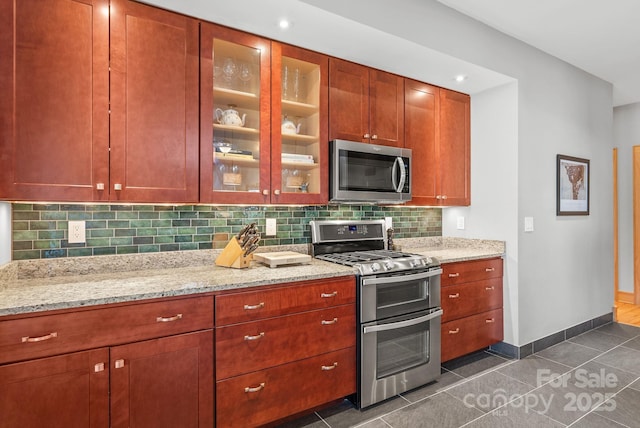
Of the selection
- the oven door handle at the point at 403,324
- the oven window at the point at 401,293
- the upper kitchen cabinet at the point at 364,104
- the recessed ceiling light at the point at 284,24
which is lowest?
the oven door handle at the point at 403,324

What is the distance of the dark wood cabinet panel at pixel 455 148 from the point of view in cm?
311

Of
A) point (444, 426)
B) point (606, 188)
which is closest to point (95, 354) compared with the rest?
point (444, 426)

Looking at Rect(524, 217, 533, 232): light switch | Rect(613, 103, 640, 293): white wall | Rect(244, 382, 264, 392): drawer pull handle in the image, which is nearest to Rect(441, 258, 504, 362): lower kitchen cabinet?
Rect(524, 217, 533, 232): light switch

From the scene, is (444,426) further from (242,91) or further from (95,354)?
(242,91)

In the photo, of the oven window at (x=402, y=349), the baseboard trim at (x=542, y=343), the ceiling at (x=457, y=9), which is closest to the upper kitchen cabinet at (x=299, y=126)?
the ceiling at (x=457, y=9)

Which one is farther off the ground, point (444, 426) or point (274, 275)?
point (274, 275)

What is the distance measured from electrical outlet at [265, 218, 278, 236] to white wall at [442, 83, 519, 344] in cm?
190

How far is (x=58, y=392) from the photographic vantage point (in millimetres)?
1405

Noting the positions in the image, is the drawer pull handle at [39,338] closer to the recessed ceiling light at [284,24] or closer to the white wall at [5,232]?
the white wall at [5,232]

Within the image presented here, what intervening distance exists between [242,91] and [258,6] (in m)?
0.49

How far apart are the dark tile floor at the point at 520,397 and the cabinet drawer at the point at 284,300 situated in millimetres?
710

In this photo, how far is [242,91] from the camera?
2186mm

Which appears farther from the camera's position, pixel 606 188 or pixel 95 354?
pixel 606 188

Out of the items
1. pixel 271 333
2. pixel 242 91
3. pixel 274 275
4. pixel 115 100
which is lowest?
pixel 271 333
